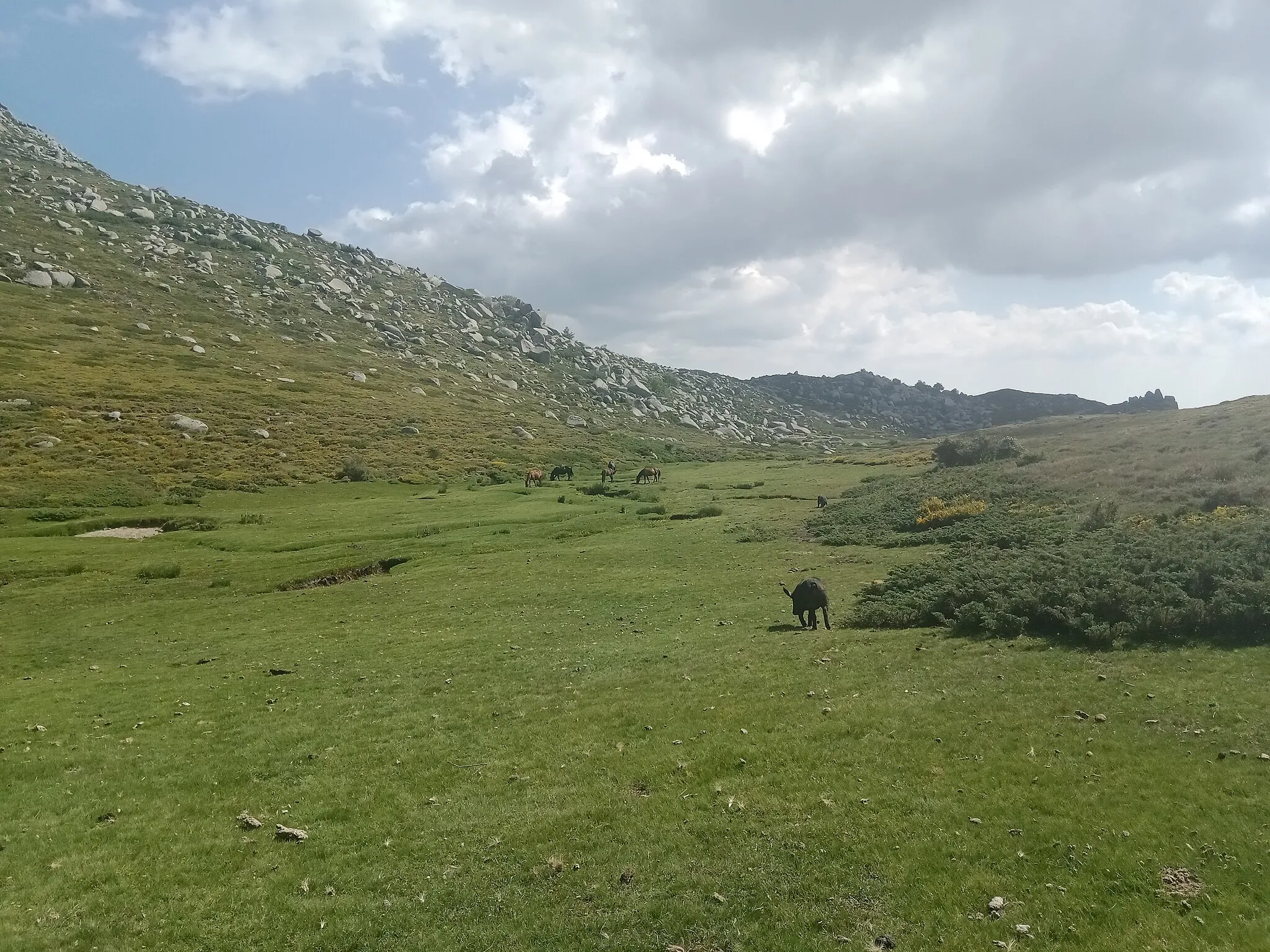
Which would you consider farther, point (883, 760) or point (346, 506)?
point (346, 506)

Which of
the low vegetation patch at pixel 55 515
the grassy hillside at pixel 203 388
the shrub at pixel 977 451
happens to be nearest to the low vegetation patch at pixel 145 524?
the low vegetation patch at pixel 55 515

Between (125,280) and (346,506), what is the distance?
13544cm

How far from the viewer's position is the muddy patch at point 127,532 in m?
48.1

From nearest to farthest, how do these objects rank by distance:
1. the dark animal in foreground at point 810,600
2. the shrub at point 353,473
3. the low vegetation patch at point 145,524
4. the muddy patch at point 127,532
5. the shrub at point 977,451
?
1. the dark animal in foreground at point 810,600
2. the muddy patch at point 127,532
3. the low vegetation patch at point 145,524
4. the shrub at point 977,451
5. the shrub at point 353,473

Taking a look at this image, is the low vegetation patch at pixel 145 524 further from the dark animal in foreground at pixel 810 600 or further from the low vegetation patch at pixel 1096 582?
the low vegetation patch at pixel 1096 582

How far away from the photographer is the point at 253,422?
9431 centimetres

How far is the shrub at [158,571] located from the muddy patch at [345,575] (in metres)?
6.85

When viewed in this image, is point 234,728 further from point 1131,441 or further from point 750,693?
point 1131,441

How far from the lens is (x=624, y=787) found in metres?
14.1

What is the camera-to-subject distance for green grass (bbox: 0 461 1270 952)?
1011 cm

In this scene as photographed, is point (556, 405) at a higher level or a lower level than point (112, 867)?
higher

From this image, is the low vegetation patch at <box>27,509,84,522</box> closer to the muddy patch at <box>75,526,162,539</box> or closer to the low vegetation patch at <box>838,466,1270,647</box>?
the muddy patch at <box>75,526,162,539</box>

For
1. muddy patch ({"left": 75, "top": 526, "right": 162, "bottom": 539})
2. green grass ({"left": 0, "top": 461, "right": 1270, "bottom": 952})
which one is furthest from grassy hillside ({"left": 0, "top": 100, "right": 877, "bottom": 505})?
green grass ({"left": 0, "top": 461, "right": 1270, "bottom": 952})

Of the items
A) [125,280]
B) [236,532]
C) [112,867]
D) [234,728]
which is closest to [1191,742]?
[112,867]
